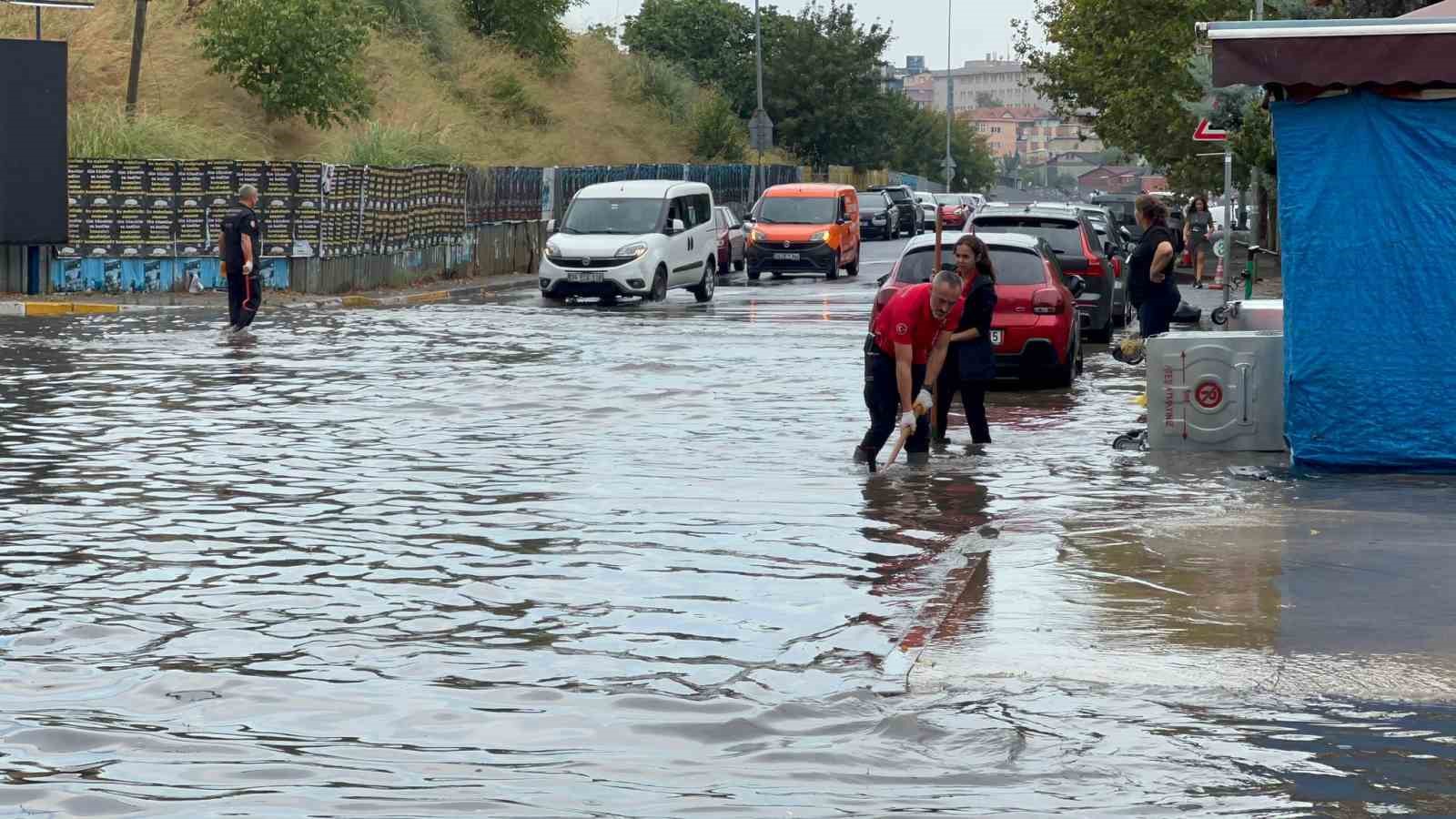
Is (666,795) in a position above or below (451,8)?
below

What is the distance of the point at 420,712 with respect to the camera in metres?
7.48

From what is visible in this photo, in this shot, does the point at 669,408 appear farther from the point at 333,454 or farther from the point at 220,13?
the point at 220,13

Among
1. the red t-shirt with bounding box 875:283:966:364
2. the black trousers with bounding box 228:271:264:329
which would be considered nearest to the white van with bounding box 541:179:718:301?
the black trousers with bounding box 228:271:264:329

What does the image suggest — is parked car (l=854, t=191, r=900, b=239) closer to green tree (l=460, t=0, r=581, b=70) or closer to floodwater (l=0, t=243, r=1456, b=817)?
green tree (l=460, t=0, r=581, b=70)

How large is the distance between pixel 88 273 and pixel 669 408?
17.2 m

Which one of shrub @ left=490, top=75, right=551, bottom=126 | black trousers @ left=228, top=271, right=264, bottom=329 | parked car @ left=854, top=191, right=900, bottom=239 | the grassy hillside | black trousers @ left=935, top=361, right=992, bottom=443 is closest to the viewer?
black trousers @ left=935, top=361, right=992, bottom=443

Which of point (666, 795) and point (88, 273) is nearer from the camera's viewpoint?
point (666, 795)

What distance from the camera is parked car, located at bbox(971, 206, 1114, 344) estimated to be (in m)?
25.2

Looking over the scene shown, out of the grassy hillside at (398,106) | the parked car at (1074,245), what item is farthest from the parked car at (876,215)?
the parked car at (1074,245)

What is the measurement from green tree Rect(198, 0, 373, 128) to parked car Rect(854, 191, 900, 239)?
64.7 ft

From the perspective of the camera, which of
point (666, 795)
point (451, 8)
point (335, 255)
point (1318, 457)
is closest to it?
point (666, 795)

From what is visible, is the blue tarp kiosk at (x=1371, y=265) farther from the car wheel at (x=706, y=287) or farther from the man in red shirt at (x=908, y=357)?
the car wheel at (x=706, y=287)

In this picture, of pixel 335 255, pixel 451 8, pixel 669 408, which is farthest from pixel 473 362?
pixel 451 8

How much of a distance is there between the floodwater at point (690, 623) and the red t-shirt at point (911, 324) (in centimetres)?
82
